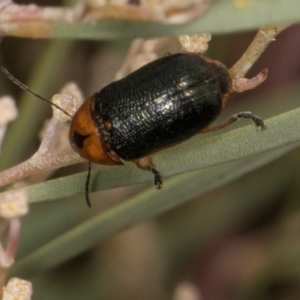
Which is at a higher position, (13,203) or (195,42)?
(195,42)

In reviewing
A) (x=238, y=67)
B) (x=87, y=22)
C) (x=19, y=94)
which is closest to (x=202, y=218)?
(x=19, y=94)

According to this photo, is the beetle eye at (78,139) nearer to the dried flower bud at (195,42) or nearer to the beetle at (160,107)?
the beetle at (160,107)

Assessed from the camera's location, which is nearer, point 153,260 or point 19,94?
point 19,94

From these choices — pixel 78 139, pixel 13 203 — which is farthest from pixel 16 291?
pixel 78 139

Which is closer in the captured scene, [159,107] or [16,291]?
[16,291]

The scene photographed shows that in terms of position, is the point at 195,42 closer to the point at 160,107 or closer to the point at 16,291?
the point at 160,107

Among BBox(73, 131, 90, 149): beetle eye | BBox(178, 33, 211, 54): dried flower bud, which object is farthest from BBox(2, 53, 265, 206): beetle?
BBox(178, 33, 211, 54): dried flower bud

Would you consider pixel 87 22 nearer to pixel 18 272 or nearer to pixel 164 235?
pixel 18 272

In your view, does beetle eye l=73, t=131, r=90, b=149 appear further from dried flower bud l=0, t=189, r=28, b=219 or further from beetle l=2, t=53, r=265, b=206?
dried flower bud l=0, t=189, r=28, b=219
